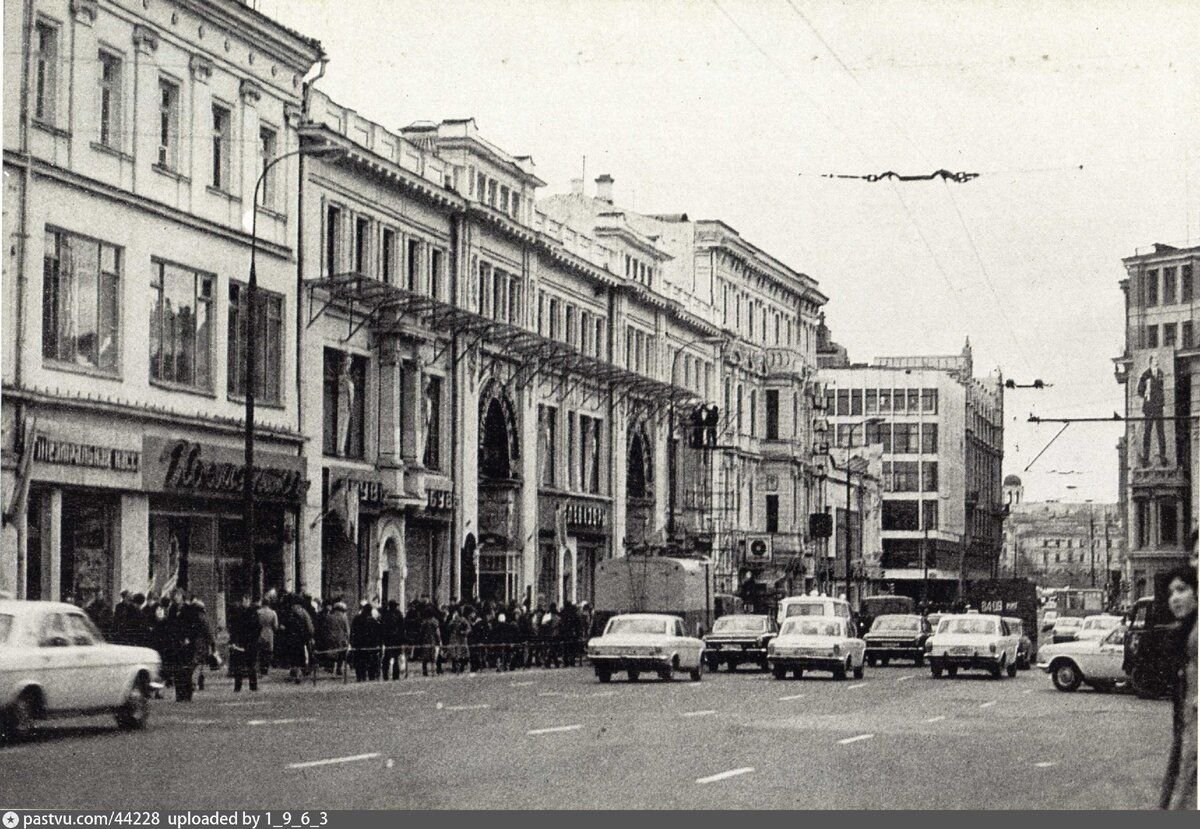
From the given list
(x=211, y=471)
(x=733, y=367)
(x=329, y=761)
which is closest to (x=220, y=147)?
(x=211, y=471)

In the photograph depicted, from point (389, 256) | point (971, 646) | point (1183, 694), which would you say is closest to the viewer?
point (1183, 694)

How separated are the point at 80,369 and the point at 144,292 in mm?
2868

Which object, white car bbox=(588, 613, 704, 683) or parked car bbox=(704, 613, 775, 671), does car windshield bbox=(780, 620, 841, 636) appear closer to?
white car bbox=(588, 613, 704, 683)

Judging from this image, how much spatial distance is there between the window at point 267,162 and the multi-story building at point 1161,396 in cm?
1835

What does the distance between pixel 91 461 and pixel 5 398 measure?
140 inches

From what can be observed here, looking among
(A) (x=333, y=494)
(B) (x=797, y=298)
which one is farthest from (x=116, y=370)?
(B) (x=797, y=298)

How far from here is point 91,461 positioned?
3419 centimetres

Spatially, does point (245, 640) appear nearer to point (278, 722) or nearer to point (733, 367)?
point (278, 722)

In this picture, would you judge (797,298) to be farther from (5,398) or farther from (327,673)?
(5,398)

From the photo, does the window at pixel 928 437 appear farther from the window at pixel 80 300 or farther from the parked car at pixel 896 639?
the window at pixel 80 300

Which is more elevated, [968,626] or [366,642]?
[366,642]

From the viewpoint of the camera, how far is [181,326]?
37844 millimetres

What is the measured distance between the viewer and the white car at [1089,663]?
37406 mm

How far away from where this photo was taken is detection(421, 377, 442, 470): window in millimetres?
52312
